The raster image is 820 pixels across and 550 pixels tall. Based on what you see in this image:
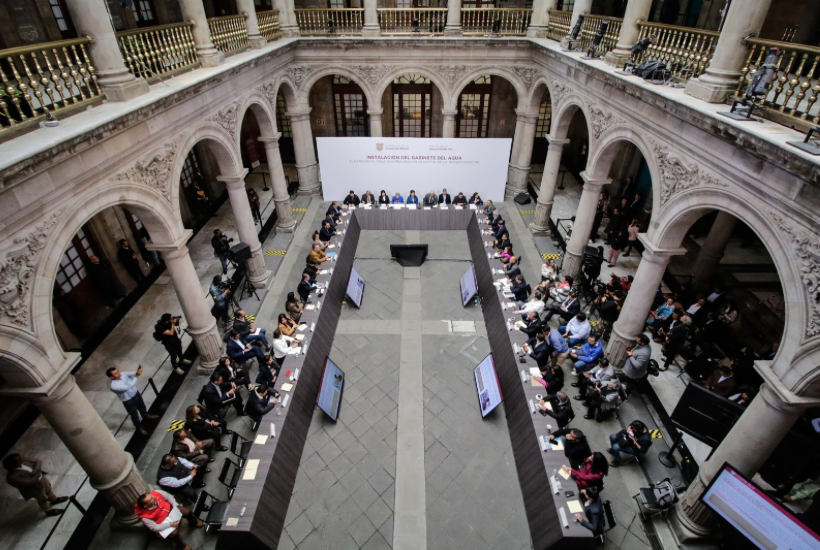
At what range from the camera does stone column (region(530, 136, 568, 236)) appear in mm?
14133

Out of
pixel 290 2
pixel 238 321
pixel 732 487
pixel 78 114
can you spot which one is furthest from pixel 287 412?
pixel 290 2

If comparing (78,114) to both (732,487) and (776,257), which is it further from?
(732,487)

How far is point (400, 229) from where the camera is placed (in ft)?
50.4

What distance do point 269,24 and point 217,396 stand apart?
11.7 m

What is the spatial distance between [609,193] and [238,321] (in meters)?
14.5

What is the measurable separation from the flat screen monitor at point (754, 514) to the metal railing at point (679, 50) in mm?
6396

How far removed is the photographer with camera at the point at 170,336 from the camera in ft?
29.8

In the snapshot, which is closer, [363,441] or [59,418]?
[59,418]

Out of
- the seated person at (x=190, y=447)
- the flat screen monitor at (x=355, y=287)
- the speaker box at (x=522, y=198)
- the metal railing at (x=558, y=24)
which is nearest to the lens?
the seated person at (x=190, y=447)

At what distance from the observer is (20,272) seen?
5.20 metres

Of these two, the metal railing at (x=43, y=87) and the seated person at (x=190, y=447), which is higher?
the metal railing at (x=43, y=87)

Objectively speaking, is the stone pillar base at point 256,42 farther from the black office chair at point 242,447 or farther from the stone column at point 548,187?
the black office chair at point 242,447

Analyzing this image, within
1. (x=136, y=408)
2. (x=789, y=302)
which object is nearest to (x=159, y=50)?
(x=136, y=408)

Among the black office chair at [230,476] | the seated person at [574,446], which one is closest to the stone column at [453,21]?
the seated person at [574,446]
